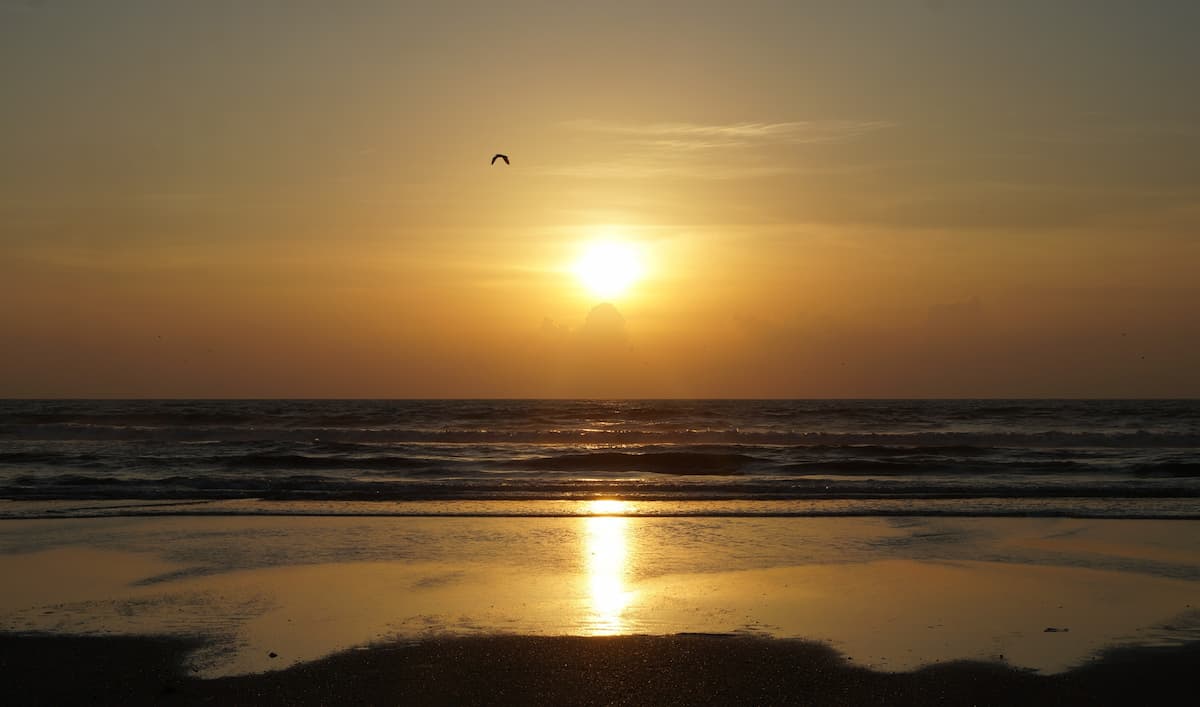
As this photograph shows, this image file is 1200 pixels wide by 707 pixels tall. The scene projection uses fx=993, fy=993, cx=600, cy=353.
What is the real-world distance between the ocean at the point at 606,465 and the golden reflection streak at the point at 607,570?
6.32 feet

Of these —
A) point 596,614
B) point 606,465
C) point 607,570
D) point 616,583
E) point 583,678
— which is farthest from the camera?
point 606,465

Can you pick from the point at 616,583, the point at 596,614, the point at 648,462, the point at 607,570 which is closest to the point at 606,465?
the point at 648,462

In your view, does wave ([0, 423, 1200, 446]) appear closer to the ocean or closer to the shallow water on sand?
the ocean

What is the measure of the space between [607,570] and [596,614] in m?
2.53

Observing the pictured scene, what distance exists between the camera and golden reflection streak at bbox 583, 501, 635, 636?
1009cm

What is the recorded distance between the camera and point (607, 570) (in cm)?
1295

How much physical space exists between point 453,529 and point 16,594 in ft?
22.4

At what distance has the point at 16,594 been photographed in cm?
1152

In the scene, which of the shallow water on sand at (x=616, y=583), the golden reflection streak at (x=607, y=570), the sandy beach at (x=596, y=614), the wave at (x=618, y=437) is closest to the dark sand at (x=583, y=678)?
the sandy beach at (x=596, y=614)

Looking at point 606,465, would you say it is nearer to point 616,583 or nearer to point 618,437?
point 618,437

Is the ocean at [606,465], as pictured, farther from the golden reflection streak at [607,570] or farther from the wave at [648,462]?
the golden reflection streak at [607,570]

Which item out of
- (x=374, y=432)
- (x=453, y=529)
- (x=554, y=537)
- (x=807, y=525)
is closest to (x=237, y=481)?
(x=453, y=529)

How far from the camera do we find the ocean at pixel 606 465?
2111 cm

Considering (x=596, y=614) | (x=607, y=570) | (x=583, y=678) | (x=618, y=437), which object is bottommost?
(x=583, y=678)
